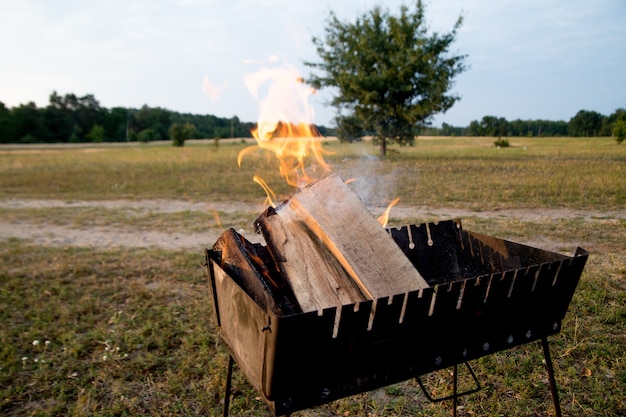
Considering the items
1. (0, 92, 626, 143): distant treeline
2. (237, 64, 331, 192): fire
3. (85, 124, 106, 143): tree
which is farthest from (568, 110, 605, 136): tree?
(237, 64, 331, 192): fire

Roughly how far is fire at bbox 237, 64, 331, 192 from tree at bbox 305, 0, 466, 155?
17.4 metres

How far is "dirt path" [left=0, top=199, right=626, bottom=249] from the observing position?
6746 mm

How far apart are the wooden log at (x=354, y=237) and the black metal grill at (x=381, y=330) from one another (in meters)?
0.30

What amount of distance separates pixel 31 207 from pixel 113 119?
47337 millimetres

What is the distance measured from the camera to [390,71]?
64.2 feet

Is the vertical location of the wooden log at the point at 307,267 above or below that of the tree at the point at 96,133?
below

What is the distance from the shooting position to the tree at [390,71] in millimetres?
19812

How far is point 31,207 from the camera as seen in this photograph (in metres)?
9.85

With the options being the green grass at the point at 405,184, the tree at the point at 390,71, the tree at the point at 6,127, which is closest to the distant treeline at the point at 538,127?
the tree at the point at 390,71

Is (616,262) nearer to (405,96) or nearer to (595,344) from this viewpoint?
(595,344)

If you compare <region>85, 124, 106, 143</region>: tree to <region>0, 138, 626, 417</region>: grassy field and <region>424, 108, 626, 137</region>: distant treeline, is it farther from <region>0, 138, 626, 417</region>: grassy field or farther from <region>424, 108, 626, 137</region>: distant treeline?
<region>0, 138, 626, 417</region>: grassy field

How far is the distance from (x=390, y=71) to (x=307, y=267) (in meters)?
19.0

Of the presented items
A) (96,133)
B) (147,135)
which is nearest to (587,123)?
(147,135)

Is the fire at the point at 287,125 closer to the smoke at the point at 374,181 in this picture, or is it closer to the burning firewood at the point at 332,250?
the burning firewood at the point at 332,250
